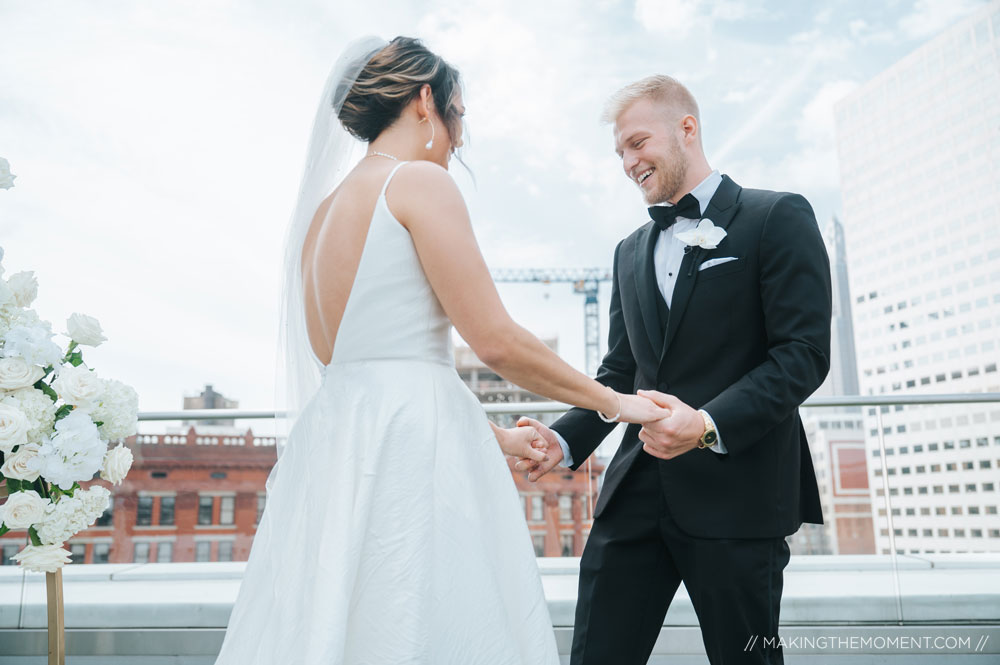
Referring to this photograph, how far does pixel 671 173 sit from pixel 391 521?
1056 millimetres

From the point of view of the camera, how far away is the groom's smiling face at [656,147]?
5.56ft

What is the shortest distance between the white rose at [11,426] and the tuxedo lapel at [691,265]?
1.24 metres

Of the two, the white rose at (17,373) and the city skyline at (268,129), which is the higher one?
the city skyline at (268,129)

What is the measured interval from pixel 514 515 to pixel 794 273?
721mm

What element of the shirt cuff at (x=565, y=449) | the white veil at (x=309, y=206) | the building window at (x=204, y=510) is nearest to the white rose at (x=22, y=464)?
the white veil at (x=309, y=206)

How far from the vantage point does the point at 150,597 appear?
3.05 metres

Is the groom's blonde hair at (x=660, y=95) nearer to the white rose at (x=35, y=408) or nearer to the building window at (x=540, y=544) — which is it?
the white rose at (x=35, y=408)

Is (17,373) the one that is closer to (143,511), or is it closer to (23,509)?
(23,509)

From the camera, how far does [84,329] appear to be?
4.91ft

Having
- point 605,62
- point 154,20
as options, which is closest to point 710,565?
point 154,20

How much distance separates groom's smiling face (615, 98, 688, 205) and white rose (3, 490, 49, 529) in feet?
4.71

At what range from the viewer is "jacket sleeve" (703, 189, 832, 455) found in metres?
1.38

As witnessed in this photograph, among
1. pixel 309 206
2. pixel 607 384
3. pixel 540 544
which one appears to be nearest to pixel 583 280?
pixel 540 544

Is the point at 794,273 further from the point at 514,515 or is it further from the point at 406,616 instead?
the point at 406,616
